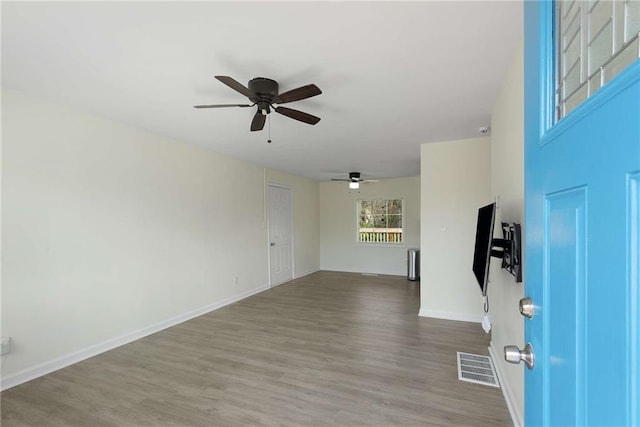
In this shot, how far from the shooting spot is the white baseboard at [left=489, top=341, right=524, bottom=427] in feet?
6.38

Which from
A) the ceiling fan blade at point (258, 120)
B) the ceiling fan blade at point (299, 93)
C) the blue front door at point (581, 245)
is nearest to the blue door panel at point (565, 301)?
the blue front door at point (581, 245)

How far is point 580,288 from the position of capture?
58cm

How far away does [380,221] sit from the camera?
295 inches

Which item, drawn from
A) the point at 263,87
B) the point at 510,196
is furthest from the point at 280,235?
the point at 510,196

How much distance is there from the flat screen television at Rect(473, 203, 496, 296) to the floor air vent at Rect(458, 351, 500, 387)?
1.01m

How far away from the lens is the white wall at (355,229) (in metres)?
7.08

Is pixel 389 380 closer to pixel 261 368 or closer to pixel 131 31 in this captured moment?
pixel 261 368

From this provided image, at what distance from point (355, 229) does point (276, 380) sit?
5.36 meters

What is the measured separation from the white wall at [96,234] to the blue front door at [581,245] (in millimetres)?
3512

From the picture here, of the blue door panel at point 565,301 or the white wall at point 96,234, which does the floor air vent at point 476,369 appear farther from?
the white wall at point 96,234

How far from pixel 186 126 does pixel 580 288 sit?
3.58 meters

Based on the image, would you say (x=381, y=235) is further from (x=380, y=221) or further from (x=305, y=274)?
(x=305, y=274)

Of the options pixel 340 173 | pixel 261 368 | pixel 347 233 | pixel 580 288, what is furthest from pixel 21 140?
pixel 347 233

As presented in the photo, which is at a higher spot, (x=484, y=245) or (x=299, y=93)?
(x=299, y=93)
